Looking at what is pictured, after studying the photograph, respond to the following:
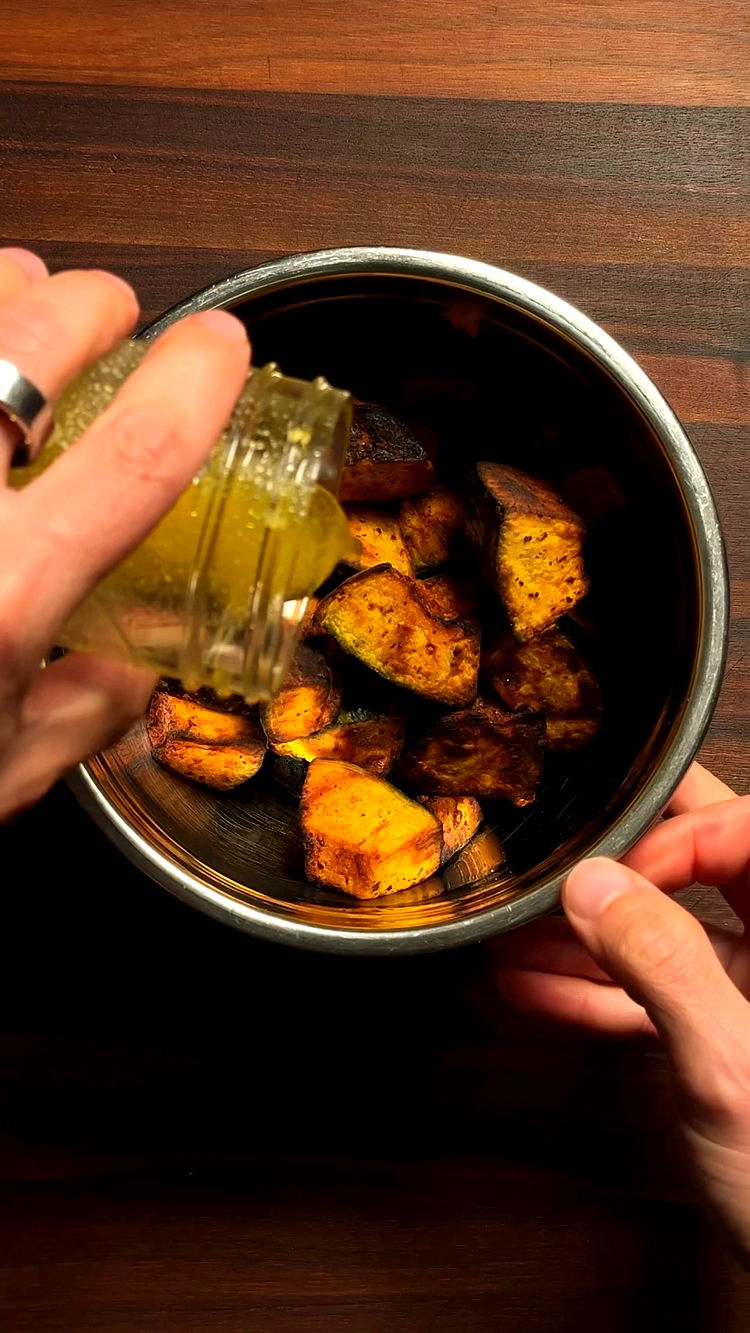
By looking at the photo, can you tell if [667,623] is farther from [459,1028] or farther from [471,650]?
[459,1028]

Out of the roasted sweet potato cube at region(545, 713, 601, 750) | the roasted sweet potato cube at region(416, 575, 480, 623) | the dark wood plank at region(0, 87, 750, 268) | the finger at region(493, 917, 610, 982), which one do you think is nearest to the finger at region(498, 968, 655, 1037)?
the finger at region(493, 917, 610, 982)

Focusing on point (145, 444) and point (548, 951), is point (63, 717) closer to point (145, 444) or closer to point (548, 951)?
point (145, 444)

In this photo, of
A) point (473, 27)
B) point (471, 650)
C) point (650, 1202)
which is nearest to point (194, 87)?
point (473, 27)

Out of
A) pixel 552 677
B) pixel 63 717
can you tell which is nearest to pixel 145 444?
pixel 63 717

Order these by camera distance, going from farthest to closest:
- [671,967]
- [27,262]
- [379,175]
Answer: [379,175]
[671,967]
[27,262]

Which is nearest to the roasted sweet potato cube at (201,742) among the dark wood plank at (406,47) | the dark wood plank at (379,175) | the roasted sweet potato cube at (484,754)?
the roasted sweet potato cube at (484,754)

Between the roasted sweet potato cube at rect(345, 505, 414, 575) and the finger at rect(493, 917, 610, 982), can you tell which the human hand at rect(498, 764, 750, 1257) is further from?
the roasted sweet potato cube at rect(345, 505, 414, 575)

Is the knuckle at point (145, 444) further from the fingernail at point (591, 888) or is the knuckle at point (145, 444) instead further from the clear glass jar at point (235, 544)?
the fingernail at point (591, 888)

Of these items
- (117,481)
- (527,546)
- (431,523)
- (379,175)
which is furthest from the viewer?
(379,175)
